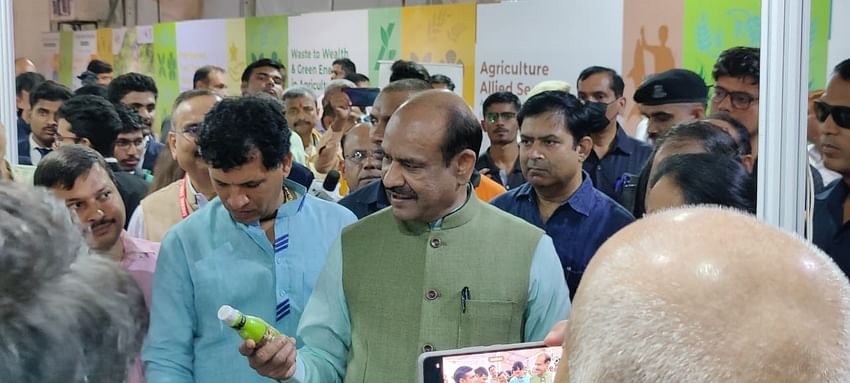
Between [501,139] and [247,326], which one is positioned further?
[501,139]

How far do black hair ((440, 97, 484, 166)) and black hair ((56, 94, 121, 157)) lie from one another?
237cm

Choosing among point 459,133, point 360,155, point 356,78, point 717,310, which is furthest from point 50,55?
point 717,310

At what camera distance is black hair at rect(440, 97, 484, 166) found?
2.24m

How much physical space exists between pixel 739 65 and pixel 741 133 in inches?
29.8

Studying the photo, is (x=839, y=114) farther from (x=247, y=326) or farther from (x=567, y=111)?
(x=247, y=326)

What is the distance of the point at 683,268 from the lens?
85cm

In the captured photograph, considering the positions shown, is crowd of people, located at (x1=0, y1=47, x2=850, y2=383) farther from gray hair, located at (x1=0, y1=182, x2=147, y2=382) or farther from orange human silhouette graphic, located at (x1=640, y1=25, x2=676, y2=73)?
orange human silhouette graphic, located at (x1=640, y1=25, x2=676, y2=73)

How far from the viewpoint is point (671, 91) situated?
4.61m

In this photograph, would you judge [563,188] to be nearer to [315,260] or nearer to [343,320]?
[315,260]

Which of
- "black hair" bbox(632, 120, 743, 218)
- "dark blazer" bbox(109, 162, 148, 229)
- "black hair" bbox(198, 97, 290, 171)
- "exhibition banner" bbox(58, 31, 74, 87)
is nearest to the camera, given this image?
"black hair" bbox(198, 97, 290, 171)

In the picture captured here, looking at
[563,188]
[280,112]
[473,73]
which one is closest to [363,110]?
[473,73]

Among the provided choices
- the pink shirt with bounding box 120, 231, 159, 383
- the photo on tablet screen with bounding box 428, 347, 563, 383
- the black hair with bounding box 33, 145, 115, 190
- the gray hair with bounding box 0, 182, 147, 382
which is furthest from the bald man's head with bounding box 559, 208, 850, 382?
the black hair with bounding box 33, 145, 115, 190

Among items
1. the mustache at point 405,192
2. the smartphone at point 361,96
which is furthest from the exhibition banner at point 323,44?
the mustache at point 405,192

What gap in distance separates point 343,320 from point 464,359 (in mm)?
614
